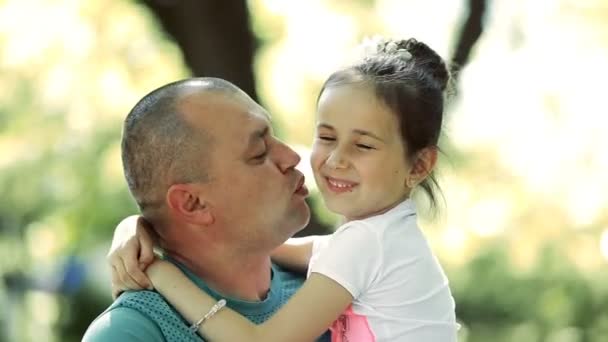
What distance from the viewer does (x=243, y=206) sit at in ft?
6.20

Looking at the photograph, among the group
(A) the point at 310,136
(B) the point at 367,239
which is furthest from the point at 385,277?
(A) the point at 310,136

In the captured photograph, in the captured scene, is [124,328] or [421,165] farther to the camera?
[421,165]

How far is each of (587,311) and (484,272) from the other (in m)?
0.54

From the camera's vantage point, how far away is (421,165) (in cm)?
179

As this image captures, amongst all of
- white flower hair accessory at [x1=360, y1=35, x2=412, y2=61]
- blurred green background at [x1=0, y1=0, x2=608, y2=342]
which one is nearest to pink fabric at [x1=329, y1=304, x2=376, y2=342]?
white flower hair accessory at [x1=360, y1=35, x2=412, y2=61]

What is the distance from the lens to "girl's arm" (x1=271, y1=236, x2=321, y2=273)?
212cm

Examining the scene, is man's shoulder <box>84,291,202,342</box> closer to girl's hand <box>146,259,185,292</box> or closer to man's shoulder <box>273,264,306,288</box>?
girl's hand <box>146,259,185,292</box>

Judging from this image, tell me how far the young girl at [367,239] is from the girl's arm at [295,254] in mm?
353

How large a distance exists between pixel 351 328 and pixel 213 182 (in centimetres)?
37

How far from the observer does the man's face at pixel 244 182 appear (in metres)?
1.88

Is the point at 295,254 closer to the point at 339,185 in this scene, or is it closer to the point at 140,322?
the point at 339,185

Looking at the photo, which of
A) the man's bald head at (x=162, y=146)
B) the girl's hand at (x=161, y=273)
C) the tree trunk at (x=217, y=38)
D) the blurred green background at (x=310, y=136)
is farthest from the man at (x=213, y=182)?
the blurred green background at (x=310, y=136)

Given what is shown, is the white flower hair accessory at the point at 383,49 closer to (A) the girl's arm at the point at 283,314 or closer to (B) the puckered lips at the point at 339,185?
(B) the puckered lips at the point at 339,185

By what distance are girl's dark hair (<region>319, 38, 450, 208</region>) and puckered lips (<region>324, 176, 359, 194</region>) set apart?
0.36 ft
